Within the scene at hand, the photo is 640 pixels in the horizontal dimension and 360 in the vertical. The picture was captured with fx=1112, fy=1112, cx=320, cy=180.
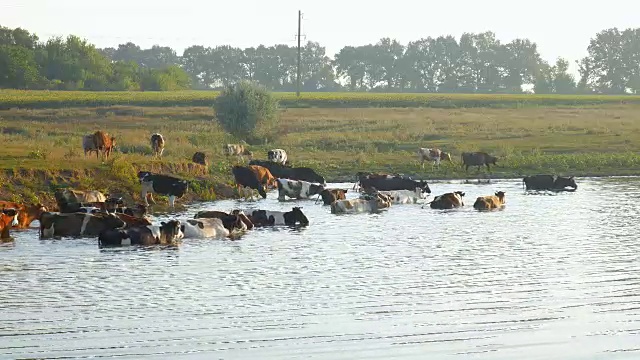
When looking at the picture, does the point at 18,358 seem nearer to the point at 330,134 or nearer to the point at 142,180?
the point at 142,180

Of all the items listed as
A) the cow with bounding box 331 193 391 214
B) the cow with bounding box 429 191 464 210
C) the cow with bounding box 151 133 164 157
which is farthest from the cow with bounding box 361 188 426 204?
the cow with bounding box 151 133 164 157

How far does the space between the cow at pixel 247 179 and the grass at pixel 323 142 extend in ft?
2.85

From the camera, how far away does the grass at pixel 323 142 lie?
115ft

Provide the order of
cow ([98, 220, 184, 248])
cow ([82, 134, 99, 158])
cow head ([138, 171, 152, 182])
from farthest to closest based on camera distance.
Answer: cow ([82, 134, 99, 158]) < cow head ([138, 171, 152, 182]) < cow ([98, 220, 184, 248])

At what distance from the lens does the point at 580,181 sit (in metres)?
46.2

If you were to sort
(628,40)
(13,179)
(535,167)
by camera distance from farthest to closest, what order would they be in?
1. (628,40)
2. (535,167)
3. (13,179)

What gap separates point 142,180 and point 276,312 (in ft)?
58.6

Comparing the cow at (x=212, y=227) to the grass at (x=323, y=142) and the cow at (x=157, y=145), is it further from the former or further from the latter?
the cow at (x=157, y=145)

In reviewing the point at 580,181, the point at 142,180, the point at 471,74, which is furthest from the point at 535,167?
the point at 471,74

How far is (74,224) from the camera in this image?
82.3ft

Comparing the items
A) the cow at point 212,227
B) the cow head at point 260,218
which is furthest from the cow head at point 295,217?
the cow at point 212,227

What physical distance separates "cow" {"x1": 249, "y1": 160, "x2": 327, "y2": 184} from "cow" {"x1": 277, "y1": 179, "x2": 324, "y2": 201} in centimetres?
214

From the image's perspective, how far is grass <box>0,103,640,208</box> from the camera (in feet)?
115

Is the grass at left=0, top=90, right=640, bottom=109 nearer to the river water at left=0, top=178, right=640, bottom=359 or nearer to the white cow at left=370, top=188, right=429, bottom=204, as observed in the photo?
the white cow at left=370, top=188, right=429, bottom=204
